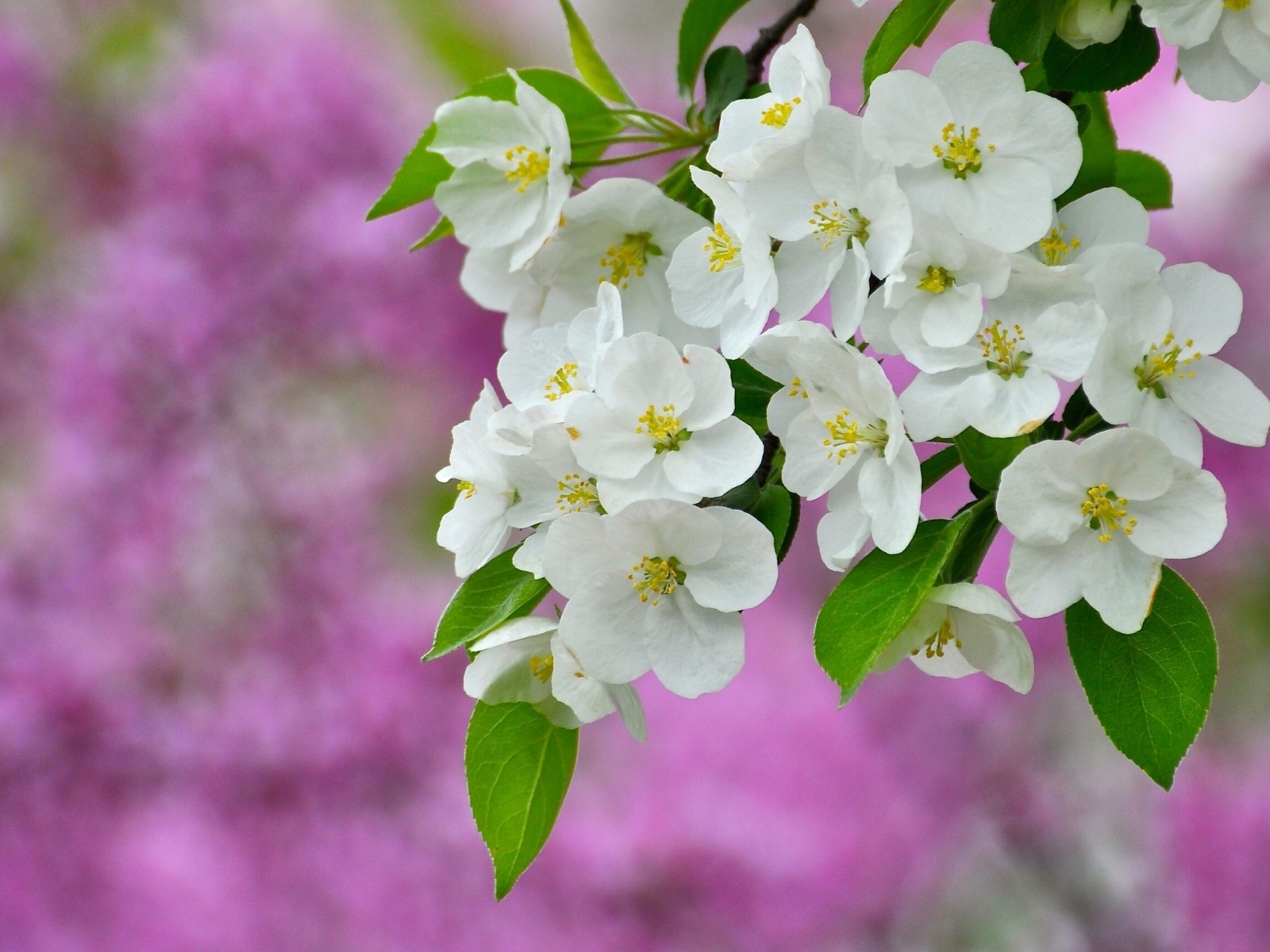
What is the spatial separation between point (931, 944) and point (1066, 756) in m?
0.31

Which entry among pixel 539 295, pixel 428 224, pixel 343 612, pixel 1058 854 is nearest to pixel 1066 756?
pixel 1058 854

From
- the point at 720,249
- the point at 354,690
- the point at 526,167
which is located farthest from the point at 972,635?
the point at 354,690

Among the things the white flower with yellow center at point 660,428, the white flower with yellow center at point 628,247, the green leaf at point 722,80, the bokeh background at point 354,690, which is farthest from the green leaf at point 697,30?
the bokeh background at point 354,690

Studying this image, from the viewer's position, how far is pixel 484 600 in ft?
1.59

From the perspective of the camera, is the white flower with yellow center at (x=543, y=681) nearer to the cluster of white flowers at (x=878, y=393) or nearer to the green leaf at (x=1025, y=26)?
the cluster of white flowers at (x=878, y=393)

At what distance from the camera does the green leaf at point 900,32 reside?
48 cm

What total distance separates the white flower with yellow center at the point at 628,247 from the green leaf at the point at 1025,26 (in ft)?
0.44

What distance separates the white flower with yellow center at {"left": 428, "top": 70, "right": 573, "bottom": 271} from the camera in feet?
1.82

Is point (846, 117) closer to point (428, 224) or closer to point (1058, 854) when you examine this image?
point (1058, 854)

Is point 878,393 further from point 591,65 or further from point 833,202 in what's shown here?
point 591,65

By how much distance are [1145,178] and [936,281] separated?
0.27 meters

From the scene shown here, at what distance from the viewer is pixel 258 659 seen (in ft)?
5.19

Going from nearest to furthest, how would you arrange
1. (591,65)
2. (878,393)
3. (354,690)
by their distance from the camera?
1. (878,393)
2. (591,65)
3. (354,690)

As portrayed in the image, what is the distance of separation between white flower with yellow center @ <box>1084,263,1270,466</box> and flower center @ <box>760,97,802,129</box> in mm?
128
